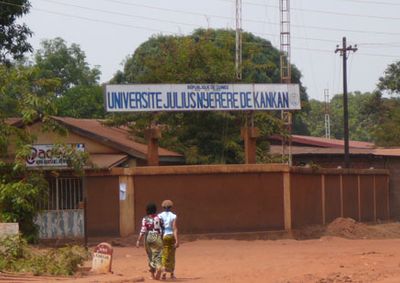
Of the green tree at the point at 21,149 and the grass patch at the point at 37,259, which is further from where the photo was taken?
the green tree at the point at 21,149

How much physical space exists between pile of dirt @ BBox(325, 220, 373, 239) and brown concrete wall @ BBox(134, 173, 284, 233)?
8.60ft

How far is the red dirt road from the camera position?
608 inches

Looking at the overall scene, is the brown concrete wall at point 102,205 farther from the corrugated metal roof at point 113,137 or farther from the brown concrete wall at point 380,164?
the brown concrete wall at point 380,164

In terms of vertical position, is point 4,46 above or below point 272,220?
above

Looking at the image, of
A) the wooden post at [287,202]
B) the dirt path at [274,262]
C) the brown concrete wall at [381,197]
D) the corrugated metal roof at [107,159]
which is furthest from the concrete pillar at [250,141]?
the brown concrete wall at [381,197]

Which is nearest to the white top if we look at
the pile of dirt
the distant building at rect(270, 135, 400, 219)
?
the pile of dirt

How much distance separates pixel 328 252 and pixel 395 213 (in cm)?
1899

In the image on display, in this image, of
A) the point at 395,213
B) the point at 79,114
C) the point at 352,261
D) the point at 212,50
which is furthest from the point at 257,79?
the point at 352,261

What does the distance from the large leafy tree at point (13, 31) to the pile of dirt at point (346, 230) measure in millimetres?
12402

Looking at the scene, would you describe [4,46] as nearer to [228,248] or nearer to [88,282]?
[228,248]

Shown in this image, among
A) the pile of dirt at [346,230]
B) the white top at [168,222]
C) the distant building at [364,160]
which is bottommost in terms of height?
the pile of dirt at [346,230]

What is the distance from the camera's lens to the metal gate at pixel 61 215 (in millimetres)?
25250

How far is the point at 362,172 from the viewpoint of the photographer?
111 ft

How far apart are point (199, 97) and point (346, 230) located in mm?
6928
